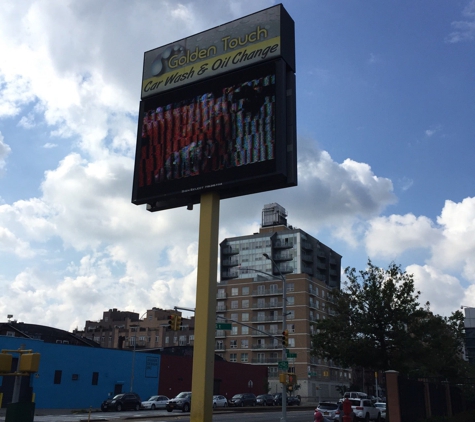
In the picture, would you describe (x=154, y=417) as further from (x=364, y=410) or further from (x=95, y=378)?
(x=95, y=378)

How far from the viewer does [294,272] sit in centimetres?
12338

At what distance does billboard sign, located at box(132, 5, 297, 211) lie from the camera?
71.8 feet

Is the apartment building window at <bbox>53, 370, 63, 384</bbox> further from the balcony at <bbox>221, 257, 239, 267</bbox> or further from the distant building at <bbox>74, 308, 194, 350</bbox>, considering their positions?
the balcony at <bbox>221, 257, 239, 267</bbox>

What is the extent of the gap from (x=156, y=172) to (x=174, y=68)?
5.53 meters

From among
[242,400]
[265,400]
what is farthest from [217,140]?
[265,400]

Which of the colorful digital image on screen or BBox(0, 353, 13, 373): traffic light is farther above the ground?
the colorful digital image on screen

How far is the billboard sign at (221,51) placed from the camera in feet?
77.7

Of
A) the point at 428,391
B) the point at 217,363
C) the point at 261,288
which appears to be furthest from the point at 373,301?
the point at 261,288

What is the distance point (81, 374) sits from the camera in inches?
2253

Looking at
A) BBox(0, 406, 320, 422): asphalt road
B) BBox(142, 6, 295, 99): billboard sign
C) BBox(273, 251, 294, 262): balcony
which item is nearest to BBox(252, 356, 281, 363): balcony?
BBox(273, 251, 294, 262): balcony

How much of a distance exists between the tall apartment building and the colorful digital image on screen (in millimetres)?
78153

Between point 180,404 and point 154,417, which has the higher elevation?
point 180,404

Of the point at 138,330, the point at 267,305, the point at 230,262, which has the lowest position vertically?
the point at 138,330

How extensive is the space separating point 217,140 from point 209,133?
1.83 ft
